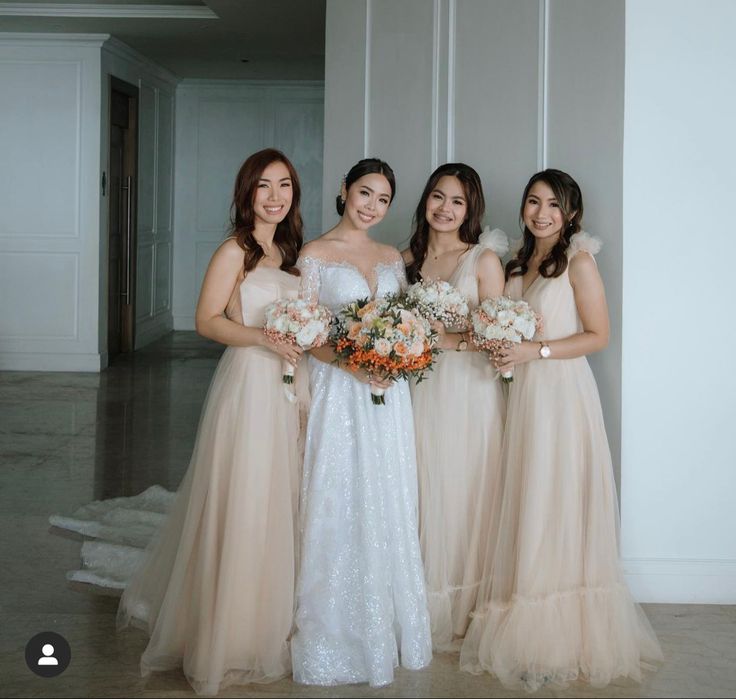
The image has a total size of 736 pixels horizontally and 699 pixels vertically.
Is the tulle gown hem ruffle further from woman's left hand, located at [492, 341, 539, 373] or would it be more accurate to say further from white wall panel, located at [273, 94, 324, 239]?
white wall panel, located at [273, 94, 324, 239]

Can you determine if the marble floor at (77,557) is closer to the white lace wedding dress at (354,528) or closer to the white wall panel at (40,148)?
the white lace wedding dress at (354,528)

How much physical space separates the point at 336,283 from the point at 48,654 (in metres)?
1.75

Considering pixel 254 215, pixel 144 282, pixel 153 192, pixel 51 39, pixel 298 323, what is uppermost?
pixel 51 39

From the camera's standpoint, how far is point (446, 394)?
4387 millimetres

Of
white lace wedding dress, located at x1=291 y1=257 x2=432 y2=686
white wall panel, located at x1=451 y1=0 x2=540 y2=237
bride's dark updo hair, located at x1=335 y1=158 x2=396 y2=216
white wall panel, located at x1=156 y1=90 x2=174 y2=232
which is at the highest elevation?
white wall panel, located at x1=156 y1=90 x2=174 y2=232

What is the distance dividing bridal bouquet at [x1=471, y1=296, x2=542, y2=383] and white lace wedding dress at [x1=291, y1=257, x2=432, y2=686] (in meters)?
0.36

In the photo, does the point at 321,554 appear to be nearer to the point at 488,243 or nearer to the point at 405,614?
the point at 405,614

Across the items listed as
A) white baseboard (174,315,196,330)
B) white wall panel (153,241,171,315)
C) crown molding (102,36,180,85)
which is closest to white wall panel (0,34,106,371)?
crown molding (102,36,180,85)

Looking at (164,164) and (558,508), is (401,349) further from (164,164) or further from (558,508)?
(164,164)

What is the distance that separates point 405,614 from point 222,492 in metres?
0.80

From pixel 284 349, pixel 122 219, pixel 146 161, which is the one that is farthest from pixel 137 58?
pixel 284 349

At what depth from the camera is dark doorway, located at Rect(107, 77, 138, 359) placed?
12461 mm

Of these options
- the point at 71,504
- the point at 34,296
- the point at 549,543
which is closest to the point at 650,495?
the point at 549,543

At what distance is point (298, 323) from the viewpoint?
381cm
